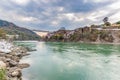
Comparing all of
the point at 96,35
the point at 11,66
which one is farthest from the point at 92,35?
the point at 11,66

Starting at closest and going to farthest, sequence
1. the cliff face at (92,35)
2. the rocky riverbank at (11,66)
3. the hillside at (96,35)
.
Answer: the rocky riverbank at (11,66), the cliff face at (92,35), the hillside at (96,35)

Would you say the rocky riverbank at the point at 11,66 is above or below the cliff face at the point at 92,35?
below

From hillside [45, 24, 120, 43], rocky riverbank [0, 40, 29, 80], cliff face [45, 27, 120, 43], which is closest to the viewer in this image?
rocky riverbank [0, 40, 29, 80]

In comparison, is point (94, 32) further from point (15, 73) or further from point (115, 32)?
point (15, 73)

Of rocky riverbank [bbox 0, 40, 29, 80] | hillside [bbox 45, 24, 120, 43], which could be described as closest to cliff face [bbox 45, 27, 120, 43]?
hillside [bbox 45, 24, 120, 43]

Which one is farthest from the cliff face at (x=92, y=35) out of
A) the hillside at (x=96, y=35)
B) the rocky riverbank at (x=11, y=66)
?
the rocky riverbank at (x=11, y=66)

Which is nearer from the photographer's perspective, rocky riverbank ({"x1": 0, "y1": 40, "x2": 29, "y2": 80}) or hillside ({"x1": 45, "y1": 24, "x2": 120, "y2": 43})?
rocky riverbank ({"x1": 0, "y1": 40, "x2": 29, "y2": 80})

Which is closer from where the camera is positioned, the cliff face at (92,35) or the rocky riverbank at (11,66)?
the rocky riverbank at (11,66)

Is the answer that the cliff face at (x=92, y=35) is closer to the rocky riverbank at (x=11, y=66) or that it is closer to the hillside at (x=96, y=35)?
the hillside at (x=96, y=35)

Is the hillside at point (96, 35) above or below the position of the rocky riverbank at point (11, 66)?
above

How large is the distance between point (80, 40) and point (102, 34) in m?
17.4

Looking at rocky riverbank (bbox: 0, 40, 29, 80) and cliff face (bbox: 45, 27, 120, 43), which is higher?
cliff face (bbox: 45, 27, 120, 43)

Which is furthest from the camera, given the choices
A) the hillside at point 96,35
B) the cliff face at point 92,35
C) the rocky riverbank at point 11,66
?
the hillside at point 96,35

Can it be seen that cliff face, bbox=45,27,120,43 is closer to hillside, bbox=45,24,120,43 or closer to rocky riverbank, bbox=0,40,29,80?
hillside, bbox=45,24,120,43
